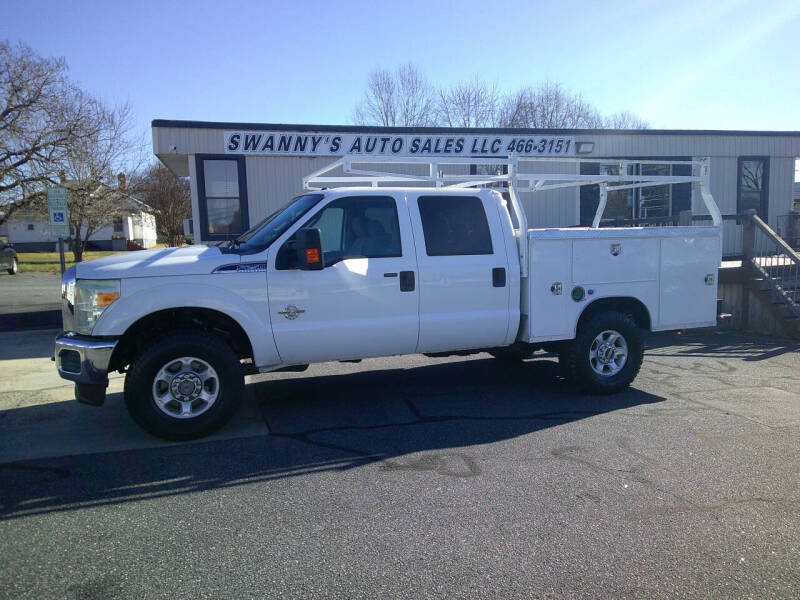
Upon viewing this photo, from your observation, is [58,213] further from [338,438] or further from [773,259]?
[773,259]

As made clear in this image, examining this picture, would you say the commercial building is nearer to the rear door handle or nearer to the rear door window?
the rear door window

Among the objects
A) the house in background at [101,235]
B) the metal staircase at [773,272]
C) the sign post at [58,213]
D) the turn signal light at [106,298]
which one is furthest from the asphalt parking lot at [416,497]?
the house in background at [101,235]

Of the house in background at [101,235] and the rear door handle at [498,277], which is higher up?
the house in background at [101,235]

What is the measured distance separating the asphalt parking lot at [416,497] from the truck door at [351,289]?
76cm

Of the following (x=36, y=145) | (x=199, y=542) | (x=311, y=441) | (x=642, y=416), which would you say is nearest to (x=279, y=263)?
(x=311, y=441)

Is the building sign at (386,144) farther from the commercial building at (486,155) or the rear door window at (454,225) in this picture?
the rear door window at (454,225)

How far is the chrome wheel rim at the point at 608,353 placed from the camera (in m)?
6.36

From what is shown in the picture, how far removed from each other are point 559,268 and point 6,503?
505 centimetres

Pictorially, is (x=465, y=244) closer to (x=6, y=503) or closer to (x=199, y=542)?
(x=199, y=542)

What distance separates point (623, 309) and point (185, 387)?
15.4ft

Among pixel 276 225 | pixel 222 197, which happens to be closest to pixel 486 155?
pixel 222 197

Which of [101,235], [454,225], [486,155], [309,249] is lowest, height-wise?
[309,249]

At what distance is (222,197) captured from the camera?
534 inches

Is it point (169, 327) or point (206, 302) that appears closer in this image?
point (206, 302)
